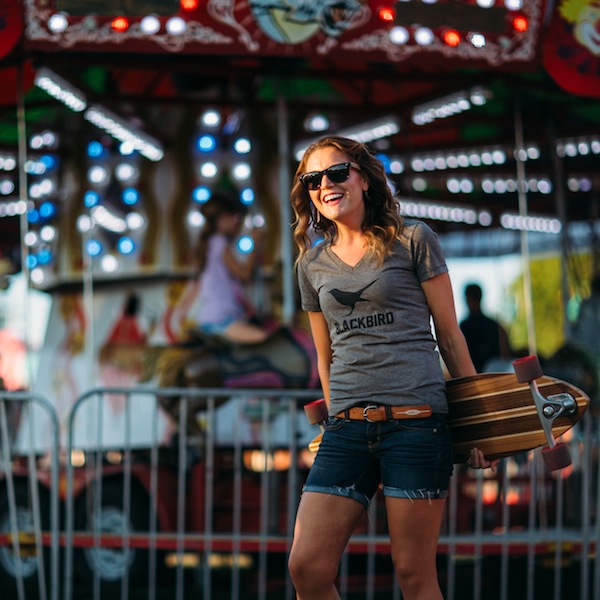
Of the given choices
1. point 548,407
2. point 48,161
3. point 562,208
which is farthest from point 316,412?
point 562,208

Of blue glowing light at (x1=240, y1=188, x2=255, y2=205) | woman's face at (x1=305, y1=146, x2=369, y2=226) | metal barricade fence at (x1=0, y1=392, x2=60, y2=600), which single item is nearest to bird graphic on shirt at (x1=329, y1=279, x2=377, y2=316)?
woman's face at (x1=305, y1=146, x2=369, y2=226)

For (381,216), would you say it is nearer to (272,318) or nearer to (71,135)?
(272,318)

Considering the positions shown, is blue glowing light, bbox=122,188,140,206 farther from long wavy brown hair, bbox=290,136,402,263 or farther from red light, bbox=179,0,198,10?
long wavy brown hair, bbox=290,136,402,263

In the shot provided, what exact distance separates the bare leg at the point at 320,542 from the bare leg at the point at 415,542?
0.14m

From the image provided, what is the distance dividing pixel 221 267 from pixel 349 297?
5.90 meters

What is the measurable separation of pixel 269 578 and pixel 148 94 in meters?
3.88

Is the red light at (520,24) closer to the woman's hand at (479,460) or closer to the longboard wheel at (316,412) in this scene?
the longboard wheel at (316,412)

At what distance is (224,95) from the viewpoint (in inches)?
400

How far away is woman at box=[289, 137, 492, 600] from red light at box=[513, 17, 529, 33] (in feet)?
14.0

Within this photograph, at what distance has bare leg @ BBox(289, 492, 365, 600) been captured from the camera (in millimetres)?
3729

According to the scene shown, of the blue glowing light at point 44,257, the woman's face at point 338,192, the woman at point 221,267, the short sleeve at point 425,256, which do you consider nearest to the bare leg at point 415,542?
the short sleeve at point 425,256

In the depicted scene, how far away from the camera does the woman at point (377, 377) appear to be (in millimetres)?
3729

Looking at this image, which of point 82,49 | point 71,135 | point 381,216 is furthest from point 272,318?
point 381,216

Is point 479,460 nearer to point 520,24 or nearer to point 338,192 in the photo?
point 338,192
